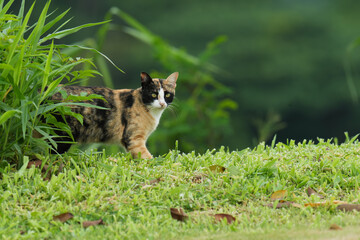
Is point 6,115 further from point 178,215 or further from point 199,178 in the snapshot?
point 199,178

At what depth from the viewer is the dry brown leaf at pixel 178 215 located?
11.5 ft

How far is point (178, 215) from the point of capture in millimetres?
3529

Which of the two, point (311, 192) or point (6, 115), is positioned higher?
point (6, 115)

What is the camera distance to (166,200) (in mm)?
3766

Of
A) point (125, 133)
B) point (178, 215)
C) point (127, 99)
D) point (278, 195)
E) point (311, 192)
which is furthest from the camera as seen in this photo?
point (127, 99)

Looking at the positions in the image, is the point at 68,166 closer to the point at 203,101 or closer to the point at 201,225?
the point at 201,225

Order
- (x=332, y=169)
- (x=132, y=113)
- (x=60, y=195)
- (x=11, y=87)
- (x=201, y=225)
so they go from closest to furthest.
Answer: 1. (x=201, y=225)
2. (x=60, y=195)
3. (x=11, y=87)
4. (x=332, y=169)
5. (x=132, y=113)

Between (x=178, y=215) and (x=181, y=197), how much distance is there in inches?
12.6

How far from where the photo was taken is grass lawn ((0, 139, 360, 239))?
330 cm

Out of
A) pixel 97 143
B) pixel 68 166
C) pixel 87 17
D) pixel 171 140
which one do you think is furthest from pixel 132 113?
pixel 87 17

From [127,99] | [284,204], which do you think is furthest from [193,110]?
[284,204]

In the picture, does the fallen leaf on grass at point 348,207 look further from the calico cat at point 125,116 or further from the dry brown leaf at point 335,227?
the calico cat at point 125,116

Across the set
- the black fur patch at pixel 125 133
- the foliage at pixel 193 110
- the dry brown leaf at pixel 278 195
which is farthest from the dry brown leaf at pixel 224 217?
the foliage at pixel 193 110

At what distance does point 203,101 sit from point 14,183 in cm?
501
